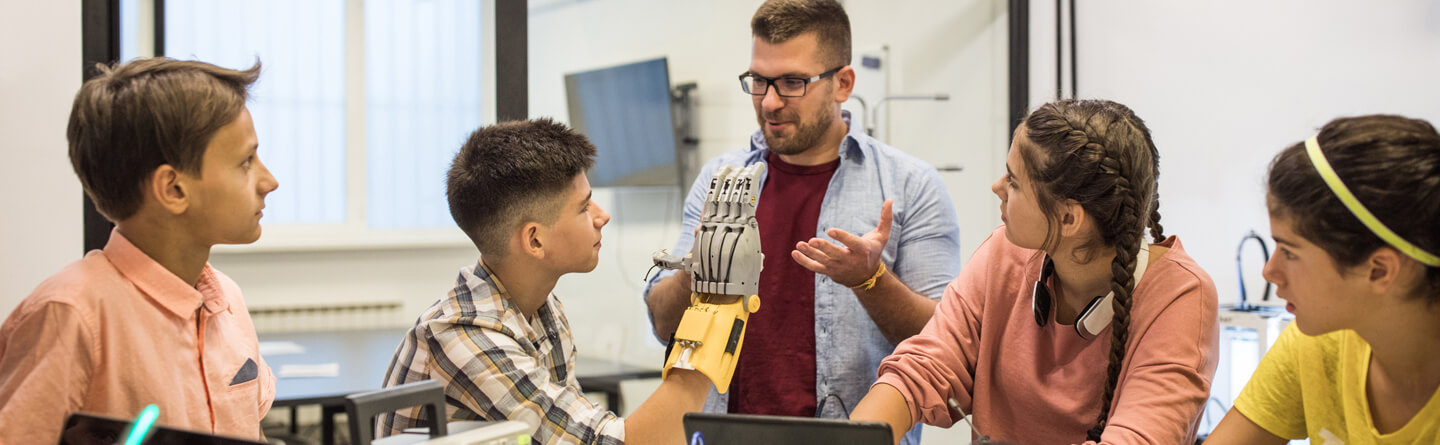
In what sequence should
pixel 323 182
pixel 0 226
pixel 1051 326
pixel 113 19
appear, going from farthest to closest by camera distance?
pixel 323 182, pixel 113 19, pixel 0 226, pixel 1051 326

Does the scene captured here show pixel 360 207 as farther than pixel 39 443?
Yes

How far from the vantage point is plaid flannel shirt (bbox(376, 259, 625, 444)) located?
1.31 meters

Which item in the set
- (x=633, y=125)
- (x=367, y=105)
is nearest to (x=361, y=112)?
(x=367, y=105)

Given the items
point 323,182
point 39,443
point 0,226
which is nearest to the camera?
point 39,443

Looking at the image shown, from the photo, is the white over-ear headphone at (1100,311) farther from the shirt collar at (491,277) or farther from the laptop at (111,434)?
the laptop at (111,434)

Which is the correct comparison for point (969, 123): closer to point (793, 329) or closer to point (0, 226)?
point (793, 329)

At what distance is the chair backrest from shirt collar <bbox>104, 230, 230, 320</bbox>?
344mm

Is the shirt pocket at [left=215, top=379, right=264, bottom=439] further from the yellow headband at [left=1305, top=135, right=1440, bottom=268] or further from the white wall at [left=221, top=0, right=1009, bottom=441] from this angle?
the white wall at [left=221, top=0, right=1009, bottom=441]

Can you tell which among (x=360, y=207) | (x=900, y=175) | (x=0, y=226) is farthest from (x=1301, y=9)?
(x=360, y=207)

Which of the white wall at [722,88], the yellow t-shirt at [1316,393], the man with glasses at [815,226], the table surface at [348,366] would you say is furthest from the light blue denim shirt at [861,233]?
the white wall at [722,88]

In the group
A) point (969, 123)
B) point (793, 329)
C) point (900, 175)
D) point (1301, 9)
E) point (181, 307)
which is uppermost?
point (1301, 9)

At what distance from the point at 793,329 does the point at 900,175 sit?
0.38 m

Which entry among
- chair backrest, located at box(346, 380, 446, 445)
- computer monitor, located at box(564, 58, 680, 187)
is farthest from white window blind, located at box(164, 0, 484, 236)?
chair backrest, located at box(346, 380, 446, 445)

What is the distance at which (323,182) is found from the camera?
483cm
